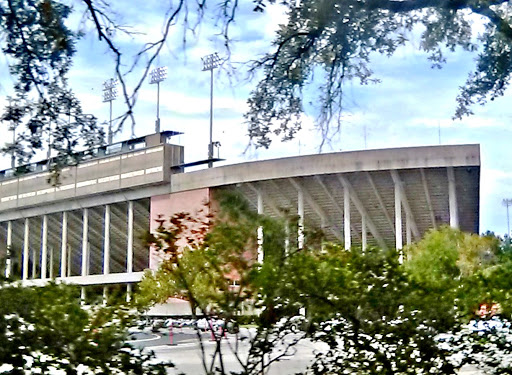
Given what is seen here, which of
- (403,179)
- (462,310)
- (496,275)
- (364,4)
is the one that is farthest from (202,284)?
(403,179)

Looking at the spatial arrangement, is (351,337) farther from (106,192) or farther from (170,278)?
(106,192)

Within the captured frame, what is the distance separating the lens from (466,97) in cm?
273

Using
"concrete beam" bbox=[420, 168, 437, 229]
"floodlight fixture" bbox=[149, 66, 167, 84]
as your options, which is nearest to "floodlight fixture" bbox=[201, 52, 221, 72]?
"floodlight fixture" bbox=[149, 66, 167, 84]

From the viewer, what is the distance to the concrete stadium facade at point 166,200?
7.29 ft

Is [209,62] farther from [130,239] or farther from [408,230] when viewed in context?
[408,230]

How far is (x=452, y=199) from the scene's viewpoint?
145 inches

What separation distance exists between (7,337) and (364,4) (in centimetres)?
159

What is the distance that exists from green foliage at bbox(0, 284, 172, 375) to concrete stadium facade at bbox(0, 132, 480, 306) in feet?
0.31

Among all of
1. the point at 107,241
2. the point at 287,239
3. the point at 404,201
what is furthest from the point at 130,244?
the point at 404,201

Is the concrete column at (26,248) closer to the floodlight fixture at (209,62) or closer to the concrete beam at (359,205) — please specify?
the floodlight fixture at (209,62)

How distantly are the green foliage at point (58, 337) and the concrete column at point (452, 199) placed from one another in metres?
1.94

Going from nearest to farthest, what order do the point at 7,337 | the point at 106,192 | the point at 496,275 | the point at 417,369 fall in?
the point at 7,337
the point at 417,369
the point at 496,275
the point at 106,192

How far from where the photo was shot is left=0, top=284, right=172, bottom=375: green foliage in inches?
66.4

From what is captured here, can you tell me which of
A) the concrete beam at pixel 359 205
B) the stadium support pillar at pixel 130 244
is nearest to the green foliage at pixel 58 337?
the stadium support pillar at pixel 130 244
